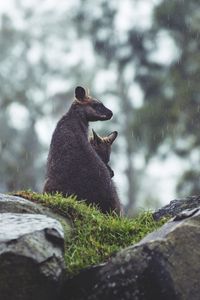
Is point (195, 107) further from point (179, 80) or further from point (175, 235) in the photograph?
point (175, 235)

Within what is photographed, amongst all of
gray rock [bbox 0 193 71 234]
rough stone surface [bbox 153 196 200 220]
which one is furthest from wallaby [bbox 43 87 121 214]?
gray rock [bbox 0 193 71 234]

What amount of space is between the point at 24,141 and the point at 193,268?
31.7 metres

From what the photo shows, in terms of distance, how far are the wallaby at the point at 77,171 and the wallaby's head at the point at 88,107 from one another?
0.66 metres

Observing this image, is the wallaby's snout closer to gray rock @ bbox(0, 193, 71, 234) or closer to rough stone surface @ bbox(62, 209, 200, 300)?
gray rock @ bbox(0, 193, 71, 234)

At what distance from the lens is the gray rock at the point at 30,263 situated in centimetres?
546

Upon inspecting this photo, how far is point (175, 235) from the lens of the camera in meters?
5.79

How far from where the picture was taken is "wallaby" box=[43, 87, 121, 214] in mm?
10070

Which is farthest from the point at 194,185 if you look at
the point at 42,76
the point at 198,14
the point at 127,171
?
the point at 42,76

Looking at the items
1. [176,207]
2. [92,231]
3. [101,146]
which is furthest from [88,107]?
[92,231]

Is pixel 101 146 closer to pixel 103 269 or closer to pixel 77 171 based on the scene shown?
pixel 77 171

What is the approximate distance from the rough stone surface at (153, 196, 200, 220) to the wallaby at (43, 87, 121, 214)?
1.79 meters

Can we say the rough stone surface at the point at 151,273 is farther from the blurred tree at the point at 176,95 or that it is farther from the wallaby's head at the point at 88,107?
the blurred tree at the point at 176,95

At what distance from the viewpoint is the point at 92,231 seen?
288 inches

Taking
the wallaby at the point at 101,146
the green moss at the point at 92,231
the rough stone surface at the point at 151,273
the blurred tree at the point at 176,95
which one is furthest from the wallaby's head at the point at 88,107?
the blurred tree at the point at 176,95
